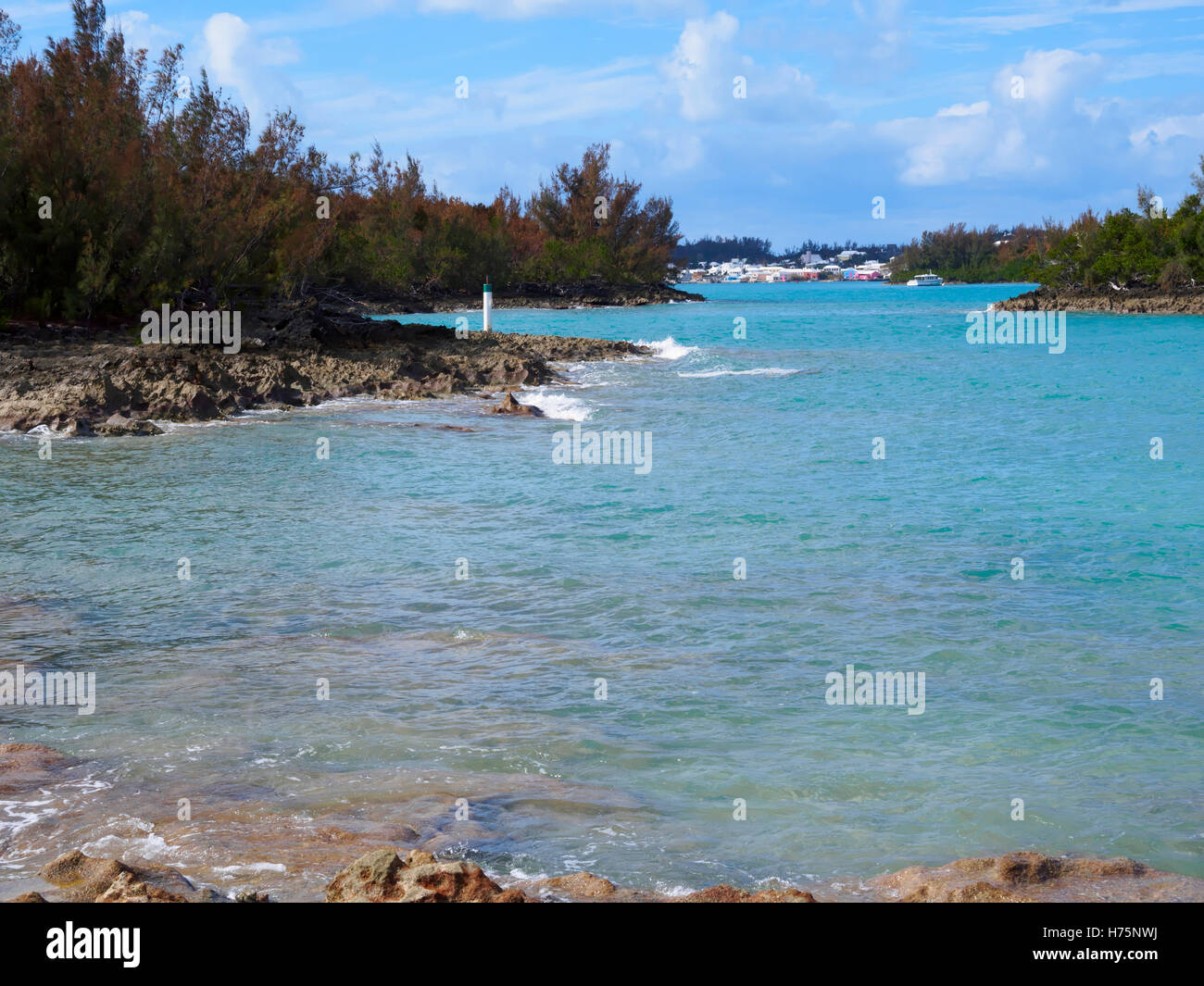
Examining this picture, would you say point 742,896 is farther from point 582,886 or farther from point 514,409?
point 514,409

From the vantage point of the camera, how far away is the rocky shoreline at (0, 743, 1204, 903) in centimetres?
404

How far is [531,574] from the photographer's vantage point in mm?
10578

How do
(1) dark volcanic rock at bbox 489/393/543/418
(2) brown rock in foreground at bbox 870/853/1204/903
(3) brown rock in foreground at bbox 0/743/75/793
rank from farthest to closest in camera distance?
(1) dark volcanic rock at bbox 489/393/543/418 < (3) brown rock in foreground at bbox 0/743/75/793 < (2) brown rock in foreground at bbox 870/853/1204/903

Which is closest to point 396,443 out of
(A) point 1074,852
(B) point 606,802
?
(B) point 606,802

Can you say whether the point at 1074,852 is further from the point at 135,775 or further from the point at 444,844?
the point at 135,775

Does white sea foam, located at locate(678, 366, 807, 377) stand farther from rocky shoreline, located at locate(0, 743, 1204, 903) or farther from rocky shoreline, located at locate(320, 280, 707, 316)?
rocky shoreline, located at locate(0, 743, 1204, 903)

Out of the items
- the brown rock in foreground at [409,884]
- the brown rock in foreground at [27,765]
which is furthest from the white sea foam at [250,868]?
the brown rock in foreground at [27,765]

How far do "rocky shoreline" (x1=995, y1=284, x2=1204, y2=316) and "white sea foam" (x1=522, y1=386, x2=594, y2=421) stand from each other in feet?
191

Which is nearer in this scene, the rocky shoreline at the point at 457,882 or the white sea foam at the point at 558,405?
the rocky shoreline at the point at 457,882

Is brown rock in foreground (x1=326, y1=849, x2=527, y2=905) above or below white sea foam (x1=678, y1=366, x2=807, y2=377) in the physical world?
below

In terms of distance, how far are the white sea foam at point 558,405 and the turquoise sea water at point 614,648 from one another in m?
4.89

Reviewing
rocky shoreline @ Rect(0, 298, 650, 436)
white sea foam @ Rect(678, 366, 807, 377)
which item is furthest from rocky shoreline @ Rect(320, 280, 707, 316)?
white sea foam @ Rect(678, 366, 807, 377)

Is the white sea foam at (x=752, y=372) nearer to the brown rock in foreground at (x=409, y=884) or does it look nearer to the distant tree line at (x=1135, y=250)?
the brown rock in foreground at (x=409, y=884)

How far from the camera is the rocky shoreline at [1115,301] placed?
70.6 m
